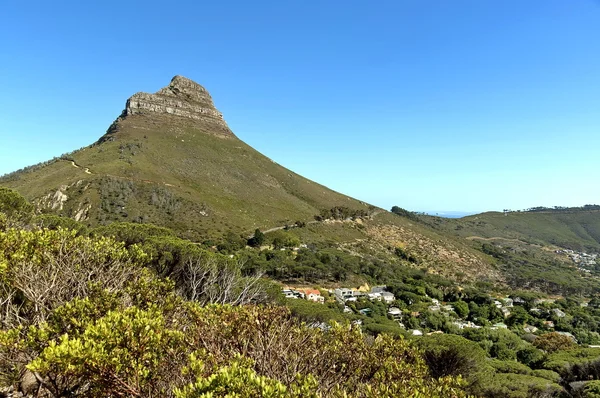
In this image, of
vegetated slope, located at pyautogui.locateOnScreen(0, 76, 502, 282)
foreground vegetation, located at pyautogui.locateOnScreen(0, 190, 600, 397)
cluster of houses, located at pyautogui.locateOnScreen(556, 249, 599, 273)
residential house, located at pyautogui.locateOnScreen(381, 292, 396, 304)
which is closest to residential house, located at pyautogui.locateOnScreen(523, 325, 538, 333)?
residential house, located at pyautogui.locateOnScreen(381, 292, 396, 304)

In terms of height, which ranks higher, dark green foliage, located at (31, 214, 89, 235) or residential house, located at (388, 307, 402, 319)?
dark green foliage, located at (31, 214, 89, 235)

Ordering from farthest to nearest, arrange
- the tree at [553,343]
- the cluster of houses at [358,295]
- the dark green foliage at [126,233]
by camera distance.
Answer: the cluster of houses at [358,295], the tree at [553,343], the dark green foliage at [126,233]

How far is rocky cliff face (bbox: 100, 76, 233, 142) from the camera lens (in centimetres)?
12394

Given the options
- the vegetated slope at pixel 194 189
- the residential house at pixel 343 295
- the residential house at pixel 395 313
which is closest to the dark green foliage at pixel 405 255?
the vegetated slope at pixel 194 189

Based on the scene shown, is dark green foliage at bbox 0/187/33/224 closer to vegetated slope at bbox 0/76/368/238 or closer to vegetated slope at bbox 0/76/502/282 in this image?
vegetated slope at bbox 0/76/502/282

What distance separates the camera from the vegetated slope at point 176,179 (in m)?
68.6

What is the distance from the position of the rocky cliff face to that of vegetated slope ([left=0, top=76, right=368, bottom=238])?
38 cm

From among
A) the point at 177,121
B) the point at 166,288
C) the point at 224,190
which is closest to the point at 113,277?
the point at 166,288

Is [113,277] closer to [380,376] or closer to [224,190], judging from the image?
[380,376]

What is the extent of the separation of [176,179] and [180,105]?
56229 millimetres

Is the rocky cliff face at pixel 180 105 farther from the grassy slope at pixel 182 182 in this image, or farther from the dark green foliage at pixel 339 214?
the dark green foliage at pixel 339 214

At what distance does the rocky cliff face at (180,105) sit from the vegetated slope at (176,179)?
382 millimetres

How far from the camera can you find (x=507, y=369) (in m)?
26.5

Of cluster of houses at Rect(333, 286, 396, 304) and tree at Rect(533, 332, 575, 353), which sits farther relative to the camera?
cluster of houses at Rect(333, 286, 396, 304)
